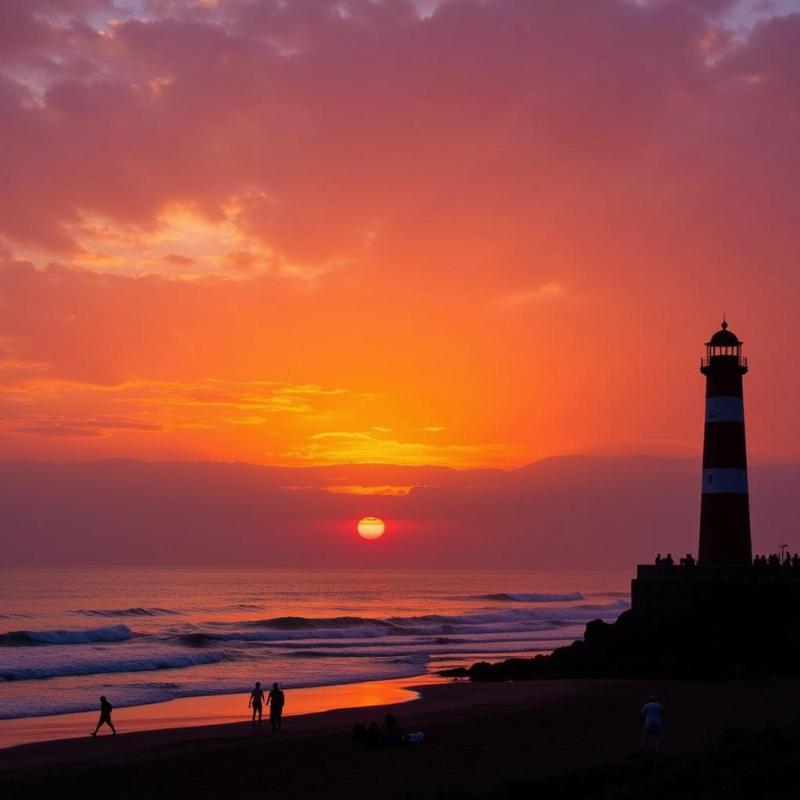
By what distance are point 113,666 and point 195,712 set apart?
49.2ft

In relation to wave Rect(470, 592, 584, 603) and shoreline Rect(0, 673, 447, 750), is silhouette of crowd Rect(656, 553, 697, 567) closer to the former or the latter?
shoreline Rect(0, 673, 447, 750)

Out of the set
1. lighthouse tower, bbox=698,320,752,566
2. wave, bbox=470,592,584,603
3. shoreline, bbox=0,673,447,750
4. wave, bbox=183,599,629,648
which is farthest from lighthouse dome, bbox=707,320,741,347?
wave, bbox=470,592,584,603

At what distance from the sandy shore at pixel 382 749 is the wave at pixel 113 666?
15.6m

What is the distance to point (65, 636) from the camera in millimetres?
61750

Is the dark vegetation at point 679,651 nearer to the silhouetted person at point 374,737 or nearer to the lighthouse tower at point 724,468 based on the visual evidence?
the lighthouse tower at point 724,468

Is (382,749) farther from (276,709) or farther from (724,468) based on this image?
(724,468)

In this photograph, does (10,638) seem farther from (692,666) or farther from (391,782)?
(391,782)

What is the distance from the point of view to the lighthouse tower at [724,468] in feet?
122

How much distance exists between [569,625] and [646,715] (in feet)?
212

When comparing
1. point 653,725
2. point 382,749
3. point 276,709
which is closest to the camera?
point 653,725

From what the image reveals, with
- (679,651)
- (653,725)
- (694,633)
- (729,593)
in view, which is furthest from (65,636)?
(653,725)

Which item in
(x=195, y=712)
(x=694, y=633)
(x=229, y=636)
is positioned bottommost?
(x=229, y=636)

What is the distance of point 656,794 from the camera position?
1338 cm

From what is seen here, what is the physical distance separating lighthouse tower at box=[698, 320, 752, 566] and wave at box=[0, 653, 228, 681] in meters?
22.0
